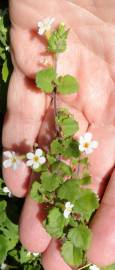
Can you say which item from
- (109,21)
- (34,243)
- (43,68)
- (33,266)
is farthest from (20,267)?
(109,21)

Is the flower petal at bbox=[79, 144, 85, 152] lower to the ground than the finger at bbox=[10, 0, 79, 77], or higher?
lower

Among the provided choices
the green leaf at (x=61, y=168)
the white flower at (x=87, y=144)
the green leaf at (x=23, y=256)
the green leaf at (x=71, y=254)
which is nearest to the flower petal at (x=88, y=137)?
the white flower at (x=87, y=144)

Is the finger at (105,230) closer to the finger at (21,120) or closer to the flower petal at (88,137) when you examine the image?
the flower petal at (88,137)

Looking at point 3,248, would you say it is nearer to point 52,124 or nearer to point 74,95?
point 52,124

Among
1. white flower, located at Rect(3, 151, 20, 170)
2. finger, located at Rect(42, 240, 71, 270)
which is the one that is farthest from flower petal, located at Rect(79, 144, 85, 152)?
finger, located at Rect(42, 240, 71, 270)

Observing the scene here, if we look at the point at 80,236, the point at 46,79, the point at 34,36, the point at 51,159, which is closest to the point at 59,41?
the point at 46,79

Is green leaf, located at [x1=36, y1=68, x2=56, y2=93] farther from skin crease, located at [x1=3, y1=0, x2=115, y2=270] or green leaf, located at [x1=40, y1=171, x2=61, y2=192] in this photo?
green leaf, located at [x1=40, y1=171, x2=61, y2=192]

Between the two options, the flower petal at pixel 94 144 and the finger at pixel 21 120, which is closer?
the flower petal at pixel 94 144
